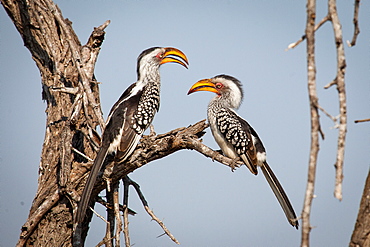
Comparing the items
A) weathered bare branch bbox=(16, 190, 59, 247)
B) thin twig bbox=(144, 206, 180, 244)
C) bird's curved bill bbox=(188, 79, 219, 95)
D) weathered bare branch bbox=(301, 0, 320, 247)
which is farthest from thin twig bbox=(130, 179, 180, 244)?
weathered bare branch bbox=(301, 0, 320, 247)

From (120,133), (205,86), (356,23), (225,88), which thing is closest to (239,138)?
(225,88)

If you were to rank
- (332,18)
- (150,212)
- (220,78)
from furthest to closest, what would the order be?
(220,78) < (150,212) < (332,18)

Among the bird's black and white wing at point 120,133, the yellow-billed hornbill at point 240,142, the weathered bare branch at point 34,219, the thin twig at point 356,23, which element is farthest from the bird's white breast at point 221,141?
the thin twig at point 356,23

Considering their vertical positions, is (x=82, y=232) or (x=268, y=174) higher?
(x=268, y=174)

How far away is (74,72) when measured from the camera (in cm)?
484

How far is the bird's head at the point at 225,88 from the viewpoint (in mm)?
5445

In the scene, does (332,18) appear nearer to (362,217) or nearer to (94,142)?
(362,217)

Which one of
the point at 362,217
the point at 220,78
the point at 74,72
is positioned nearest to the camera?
the point at 362,217

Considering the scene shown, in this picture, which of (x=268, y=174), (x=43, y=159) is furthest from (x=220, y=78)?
(x=43, y=159)

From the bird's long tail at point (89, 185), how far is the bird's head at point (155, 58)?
4.96 ft

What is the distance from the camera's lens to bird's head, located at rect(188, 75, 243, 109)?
17.9ft

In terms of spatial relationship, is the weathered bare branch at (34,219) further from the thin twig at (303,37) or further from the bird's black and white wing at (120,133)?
the thin twig at (303,37)

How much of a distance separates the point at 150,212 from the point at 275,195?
4.66 feet

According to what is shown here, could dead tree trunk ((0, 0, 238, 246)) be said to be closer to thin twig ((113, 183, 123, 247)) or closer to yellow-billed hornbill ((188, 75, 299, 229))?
thin twig ((113, 183, 123, 247))
